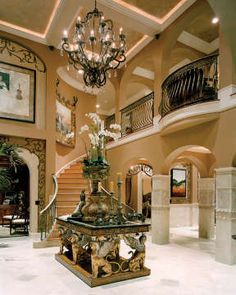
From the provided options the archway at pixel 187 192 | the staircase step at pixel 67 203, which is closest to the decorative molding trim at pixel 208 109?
the archway at pixel 187 192

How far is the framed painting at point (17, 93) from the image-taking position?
805 centimetres

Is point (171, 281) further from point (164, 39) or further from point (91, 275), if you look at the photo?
point (164, 39)

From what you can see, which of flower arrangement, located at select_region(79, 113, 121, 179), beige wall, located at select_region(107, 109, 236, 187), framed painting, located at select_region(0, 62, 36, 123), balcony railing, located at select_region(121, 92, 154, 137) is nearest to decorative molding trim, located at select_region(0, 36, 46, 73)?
framed painting, located at select_region(0, 62, 36, 123)

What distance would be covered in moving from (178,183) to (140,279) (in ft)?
24.6

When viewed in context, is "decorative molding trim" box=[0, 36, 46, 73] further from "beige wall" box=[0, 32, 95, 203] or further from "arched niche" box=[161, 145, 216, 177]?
"arched niche" box=[161, 145, 216, 177]

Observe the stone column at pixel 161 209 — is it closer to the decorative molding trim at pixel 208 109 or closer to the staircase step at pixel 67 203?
the decorative molding trim at pixel 208 109

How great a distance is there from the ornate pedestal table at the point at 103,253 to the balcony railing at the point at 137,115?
15.8 ft

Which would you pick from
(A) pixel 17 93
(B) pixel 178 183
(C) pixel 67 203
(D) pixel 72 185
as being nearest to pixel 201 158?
(B) pixel 178 183

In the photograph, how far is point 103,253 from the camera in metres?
4.24

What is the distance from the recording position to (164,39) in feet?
25.7

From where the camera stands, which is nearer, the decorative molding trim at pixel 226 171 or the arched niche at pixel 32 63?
the decorative molding trim at pixel 226 171

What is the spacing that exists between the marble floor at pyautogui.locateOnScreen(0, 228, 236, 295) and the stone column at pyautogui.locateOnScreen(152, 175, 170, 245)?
2.23ft

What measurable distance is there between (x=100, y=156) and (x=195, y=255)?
131 inches

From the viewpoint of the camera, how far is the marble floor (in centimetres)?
401
